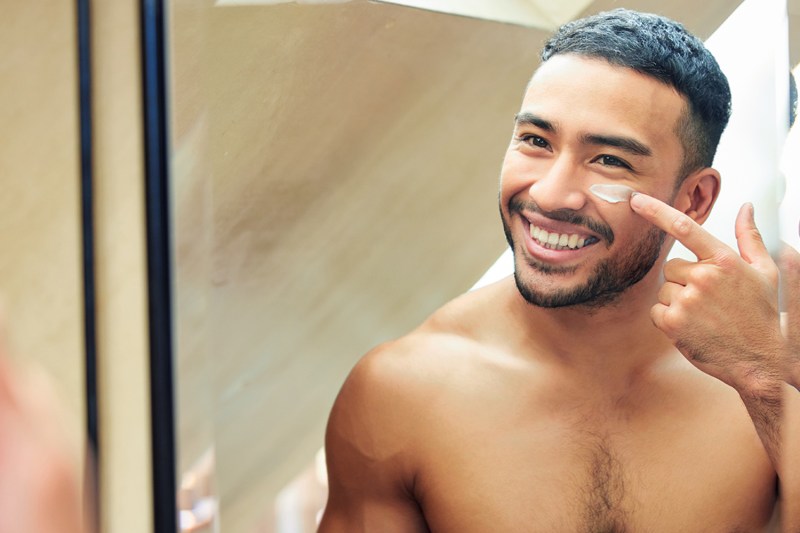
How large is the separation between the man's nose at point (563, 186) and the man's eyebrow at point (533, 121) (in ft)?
0.12

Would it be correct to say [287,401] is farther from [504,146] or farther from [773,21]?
[773,21]

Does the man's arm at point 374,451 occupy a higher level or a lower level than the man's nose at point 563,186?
lower

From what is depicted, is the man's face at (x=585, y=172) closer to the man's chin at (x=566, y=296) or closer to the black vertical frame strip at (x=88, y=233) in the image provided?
the man's chin at (x=566, y=296)

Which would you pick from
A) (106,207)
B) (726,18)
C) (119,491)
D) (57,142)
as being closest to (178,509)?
(119,491)

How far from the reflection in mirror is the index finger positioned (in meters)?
0.18

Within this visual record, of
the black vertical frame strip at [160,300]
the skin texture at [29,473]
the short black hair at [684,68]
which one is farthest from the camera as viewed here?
the black vertical frame strip at [160,300]

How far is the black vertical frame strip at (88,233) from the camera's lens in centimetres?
146

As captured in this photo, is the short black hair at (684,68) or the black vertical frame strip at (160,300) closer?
the short black hair at (684,68)

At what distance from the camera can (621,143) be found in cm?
101

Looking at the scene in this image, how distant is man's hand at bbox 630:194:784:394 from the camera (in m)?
1.00

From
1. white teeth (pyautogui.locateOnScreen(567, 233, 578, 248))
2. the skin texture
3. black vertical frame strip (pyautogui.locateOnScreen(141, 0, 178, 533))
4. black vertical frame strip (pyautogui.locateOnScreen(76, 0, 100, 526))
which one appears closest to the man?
white teeth (pyautogui.locateOnScreen(567, 233, 578, 248))

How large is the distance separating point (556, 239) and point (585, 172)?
0.08 metres

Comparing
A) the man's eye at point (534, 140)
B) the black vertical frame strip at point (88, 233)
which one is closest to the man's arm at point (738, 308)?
the man's eye at point (534, 140)

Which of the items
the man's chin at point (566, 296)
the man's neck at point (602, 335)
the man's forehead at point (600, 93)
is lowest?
the man's neck at point (602, 335)
